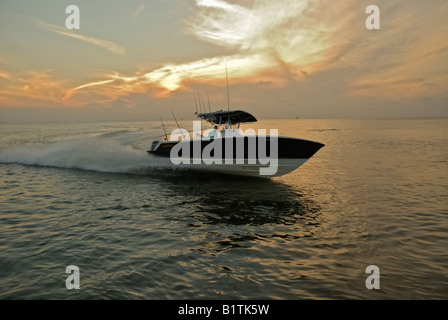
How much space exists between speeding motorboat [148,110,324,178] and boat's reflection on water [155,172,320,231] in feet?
2.89

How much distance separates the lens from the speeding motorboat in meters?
→ 14.7

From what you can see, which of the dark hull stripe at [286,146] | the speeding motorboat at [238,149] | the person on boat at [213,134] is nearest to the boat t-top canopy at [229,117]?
the speeding motorboat at [238,149]

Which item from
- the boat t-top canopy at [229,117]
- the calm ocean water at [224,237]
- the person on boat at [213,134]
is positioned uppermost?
the boat t-top canopy at [229,117]

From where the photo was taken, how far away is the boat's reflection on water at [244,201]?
384 inches

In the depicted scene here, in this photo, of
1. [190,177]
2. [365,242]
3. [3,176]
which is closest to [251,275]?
[365,242]

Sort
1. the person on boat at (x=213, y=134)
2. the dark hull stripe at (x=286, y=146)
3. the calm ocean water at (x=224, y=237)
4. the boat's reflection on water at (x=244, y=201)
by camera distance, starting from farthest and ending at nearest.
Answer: the person on boat at (x=213, y=134), the dark hull stripe at (x=286, y=146), the boat's reflection on water at (x=244, y=201), the calm ocean water at (x=224, y=237)

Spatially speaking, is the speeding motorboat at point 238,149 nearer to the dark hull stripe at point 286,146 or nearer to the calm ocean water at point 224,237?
the dark hull stripe at point 286,146

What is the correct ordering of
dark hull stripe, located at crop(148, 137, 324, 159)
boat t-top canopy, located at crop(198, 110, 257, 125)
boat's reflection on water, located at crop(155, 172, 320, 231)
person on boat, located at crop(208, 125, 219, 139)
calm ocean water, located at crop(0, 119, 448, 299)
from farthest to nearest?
person on boat, located at crop(208, 125, 219, 139), boat t-top canopy, located at crop(198, 110, 257, 125), dark hull stripe, located at crop(148, 137, 324, 159), boat's reflection on water, located at crop(155, 172, 320, 231), calm ocean water, located at crop(0, 119, 448, 299)

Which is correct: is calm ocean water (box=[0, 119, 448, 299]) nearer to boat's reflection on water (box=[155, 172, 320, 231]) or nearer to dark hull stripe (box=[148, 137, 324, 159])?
boat's reflection on water (box=[155, 172, 320, 231])

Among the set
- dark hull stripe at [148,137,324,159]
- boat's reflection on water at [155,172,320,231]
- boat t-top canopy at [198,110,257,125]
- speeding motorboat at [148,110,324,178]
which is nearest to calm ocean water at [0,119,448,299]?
boat's reflection on water at [155,172,320,231]

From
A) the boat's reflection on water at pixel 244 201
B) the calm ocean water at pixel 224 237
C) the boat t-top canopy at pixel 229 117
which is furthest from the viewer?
the boat t-top canopy at pixel 229 117
